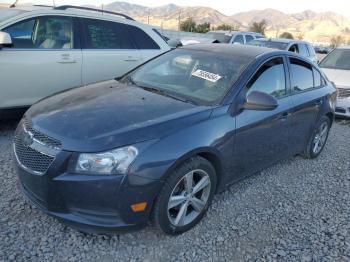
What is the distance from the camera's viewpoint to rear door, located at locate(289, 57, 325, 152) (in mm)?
4383

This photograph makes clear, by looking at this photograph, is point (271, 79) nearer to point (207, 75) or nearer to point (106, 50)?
point (207, 75)

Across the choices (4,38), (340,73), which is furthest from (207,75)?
(340,73)

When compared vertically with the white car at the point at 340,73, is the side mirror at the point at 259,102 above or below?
above

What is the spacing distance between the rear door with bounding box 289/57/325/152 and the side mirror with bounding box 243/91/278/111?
0.91 metres

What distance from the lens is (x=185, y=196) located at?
3.17 m

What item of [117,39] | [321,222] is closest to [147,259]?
[321,222]

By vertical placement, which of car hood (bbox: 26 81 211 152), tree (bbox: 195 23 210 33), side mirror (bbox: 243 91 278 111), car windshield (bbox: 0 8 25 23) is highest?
car windshield (bbox: 0 8 25 23)

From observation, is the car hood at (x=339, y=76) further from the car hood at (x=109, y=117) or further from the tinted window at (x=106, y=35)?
the car hood at (x=109, y=117)

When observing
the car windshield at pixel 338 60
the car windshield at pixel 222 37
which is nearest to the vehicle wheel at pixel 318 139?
the car windshield at pixel 338 60

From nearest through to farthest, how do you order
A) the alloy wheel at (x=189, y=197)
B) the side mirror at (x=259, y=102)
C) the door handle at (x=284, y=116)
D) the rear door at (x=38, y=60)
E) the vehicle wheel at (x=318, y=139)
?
the alloy wheel at (x=189, y=197), the side mirror at (x=259, y=102), the door handle at (x=284, y=116), the rear door at (x=38, y=60), the vehicle wheel at (x=318, y=139)

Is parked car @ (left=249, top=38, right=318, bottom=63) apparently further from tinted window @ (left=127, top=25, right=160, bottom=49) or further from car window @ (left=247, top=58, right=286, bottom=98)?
car window @ (left=247, top=58, right=286, bottom=98)

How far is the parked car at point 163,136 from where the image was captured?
2.69 metres

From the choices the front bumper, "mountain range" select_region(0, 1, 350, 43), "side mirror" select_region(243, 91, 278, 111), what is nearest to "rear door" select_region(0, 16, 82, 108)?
the front bumper

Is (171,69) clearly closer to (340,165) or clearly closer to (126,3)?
(340,165)
